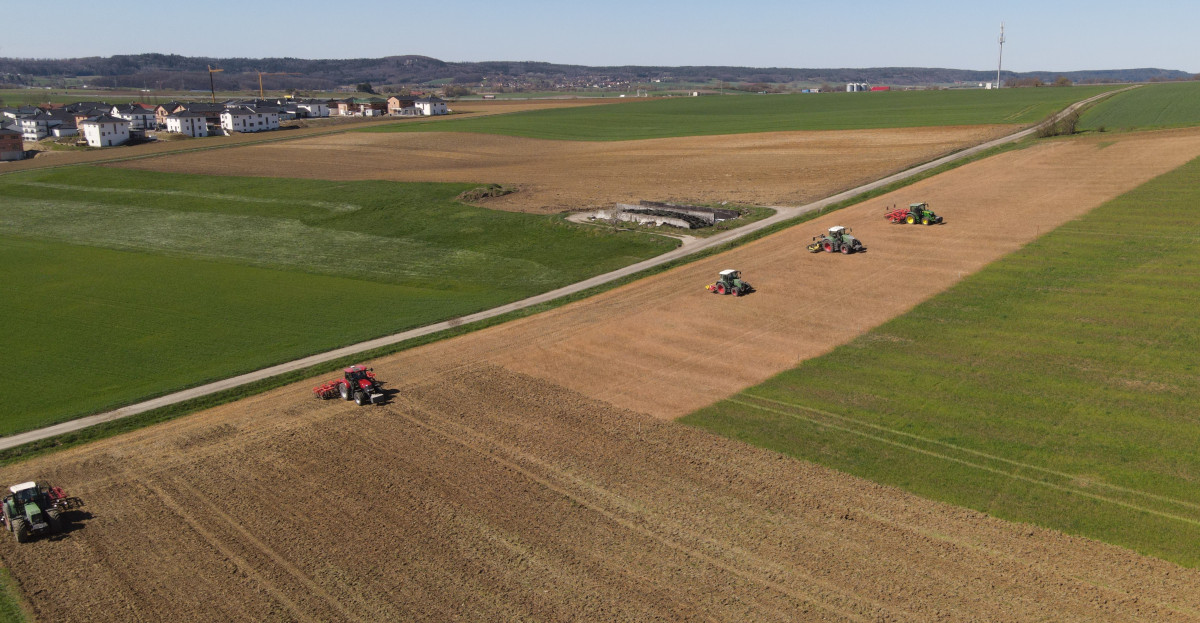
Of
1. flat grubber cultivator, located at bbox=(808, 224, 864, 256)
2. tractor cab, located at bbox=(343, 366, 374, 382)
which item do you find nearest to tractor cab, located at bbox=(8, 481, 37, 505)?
tractor cab, located at bbox=(343, 366, 374, 382)

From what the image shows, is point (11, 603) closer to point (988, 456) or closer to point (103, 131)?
point (988, 456)

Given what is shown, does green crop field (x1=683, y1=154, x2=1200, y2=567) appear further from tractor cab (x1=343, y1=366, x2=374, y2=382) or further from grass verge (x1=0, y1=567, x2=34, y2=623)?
grass verge (x1=0, y1=567, x2=34, y2=623)

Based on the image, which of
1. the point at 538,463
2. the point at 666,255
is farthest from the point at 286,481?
the point at 666,255

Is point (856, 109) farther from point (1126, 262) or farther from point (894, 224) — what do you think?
point (1126, 262)

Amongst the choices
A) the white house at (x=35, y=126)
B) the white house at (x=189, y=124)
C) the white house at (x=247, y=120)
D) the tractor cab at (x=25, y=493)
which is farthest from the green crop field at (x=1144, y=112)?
the white house at (x=35, y=126)

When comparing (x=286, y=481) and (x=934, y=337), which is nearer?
(x=286, y=481)

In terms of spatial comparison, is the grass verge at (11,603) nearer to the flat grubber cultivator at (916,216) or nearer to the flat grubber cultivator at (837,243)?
the flat grubber cultivator at (837,243)
